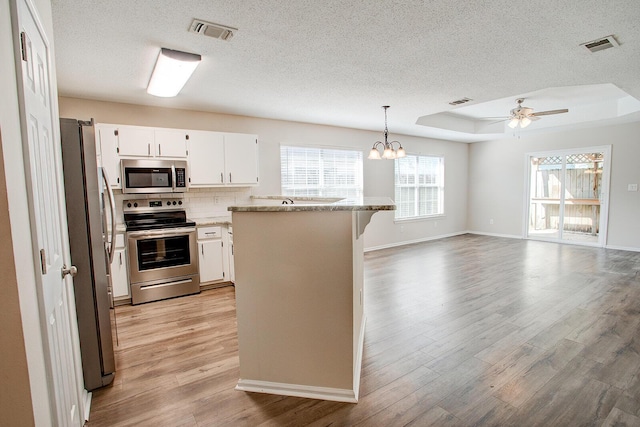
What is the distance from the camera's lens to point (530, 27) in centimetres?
231

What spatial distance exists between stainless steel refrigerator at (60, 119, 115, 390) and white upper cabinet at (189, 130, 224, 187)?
1980 millimetres

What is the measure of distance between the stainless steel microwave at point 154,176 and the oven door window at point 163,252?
62 centimetres

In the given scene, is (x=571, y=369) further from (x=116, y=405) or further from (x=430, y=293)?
(x=116, y=405)

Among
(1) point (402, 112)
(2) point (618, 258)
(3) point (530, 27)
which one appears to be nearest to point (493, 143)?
(2) point (618, 258)

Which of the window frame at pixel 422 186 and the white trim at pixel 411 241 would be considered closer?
the white trim at pixel 411 241

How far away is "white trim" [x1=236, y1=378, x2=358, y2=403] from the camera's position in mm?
1999

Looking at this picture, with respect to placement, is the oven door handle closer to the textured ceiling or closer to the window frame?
the textured ceiling

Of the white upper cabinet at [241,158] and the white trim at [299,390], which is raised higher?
the white upper cabinet at [241,158]

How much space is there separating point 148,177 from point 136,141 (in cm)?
44

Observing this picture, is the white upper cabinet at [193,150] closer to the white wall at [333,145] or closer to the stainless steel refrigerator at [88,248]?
the white wall at [333,145]

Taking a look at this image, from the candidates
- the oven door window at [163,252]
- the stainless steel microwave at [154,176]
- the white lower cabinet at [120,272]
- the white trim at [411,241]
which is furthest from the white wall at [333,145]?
the white lower cabinet at [120,272]

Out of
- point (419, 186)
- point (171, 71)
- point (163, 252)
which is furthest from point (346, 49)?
point (419, 186)

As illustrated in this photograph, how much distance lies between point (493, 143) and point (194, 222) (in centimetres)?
741

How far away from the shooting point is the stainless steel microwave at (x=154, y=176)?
3807 millimetres
